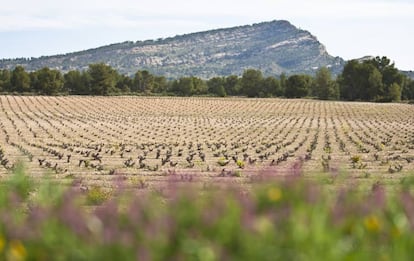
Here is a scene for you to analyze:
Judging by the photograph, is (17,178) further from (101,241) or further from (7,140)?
(7,140)

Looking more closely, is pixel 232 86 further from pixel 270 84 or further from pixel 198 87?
pixel 270 84

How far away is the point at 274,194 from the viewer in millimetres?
4367

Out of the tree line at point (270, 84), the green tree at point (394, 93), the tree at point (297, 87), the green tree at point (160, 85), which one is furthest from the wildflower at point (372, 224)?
the green tree at point (160, 85)

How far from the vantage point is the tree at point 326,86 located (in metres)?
124

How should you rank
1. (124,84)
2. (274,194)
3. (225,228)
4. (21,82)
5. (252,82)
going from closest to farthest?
(225,228)
(274,194)
(21,82)
(252,82)
(124,84)

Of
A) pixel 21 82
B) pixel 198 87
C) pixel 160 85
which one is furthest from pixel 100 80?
pixel 160 85

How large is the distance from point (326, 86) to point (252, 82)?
44.7 ft

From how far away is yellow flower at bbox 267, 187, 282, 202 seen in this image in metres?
4.34

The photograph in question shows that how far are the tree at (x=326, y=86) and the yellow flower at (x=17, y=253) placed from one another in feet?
398

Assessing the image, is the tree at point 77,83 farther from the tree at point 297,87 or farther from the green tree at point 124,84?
the tree at point 297,87

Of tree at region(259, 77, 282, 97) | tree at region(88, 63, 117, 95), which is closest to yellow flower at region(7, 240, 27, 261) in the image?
tree at region(88, 63, 117, 95)

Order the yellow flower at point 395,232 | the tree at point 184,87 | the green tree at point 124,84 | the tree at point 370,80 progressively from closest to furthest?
the yellow flower at point 395,232
the tree at point 370,80
the tree at point 184,87
the green tree at point 124,84

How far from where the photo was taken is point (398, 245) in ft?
12.7

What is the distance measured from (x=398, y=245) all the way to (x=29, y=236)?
199 centimetres
